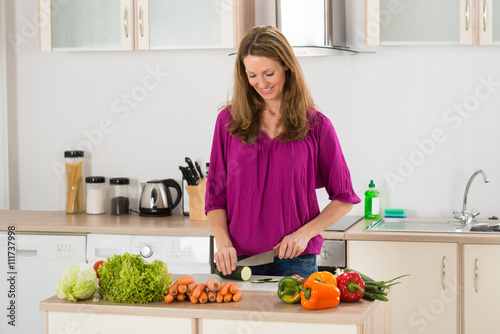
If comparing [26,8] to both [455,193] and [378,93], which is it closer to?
[378,93]

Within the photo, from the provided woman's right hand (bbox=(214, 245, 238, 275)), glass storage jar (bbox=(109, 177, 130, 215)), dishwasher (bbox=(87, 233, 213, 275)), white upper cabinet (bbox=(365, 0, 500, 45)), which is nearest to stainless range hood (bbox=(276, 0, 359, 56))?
white upper cabinet (bbox=(365, 0, 500, 45))

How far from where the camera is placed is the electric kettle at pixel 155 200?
3.64 meters

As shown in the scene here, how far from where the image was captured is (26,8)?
3953mm

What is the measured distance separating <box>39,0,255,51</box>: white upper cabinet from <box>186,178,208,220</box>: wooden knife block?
71 cm

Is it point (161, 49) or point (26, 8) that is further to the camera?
point (26, 8)

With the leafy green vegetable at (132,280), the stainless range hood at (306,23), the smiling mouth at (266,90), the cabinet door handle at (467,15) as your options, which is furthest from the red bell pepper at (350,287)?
the cabinet door handle at (467,15)

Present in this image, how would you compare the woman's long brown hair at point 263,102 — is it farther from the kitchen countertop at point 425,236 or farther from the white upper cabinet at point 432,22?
the white upper cabinet at point 432,22

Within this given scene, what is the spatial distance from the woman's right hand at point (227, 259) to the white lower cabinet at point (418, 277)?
1.05 metres

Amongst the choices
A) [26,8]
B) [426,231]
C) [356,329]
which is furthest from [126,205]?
[356,329]

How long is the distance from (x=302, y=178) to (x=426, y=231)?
107cm

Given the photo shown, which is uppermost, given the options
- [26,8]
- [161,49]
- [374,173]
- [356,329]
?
[26,8]

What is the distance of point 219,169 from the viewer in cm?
228

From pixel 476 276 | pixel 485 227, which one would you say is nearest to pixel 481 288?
pixel 476 276

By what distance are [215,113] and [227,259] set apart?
1753 millimetres
